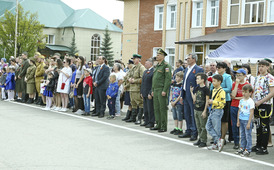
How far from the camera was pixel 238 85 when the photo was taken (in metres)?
8.19

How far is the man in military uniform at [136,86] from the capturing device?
452 inches

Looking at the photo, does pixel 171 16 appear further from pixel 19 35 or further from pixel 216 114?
pixel 19 35

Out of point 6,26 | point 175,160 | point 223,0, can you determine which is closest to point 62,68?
point 175,160

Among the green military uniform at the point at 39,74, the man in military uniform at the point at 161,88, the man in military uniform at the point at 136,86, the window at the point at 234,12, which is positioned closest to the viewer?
the man in military uniform at the point at 161,88

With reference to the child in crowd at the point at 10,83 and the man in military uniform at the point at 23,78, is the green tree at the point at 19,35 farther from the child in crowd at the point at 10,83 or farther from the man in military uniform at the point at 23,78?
the man in military uniform at the point at 23,78

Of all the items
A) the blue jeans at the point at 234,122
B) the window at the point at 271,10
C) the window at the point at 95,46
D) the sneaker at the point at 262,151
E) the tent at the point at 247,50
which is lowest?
the sneaker at the point at 262,151

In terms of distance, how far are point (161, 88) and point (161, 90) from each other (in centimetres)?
6

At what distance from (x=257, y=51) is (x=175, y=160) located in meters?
8.85

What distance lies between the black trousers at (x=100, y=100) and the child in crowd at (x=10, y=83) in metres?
5.99

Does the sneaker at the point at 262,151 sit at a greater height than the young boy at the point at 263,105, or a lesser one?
lesser

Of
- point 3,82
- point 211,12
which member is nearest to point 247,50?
point 3,82

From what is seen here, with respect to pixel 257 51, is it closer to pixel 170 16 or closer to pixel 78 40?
pixel 170 16

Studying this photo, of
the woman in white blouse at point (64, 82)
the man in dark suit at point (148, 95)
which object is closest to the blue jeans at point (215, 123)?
the man in dark suit at point (148, 95)

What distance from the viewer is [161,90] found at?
393 inches
